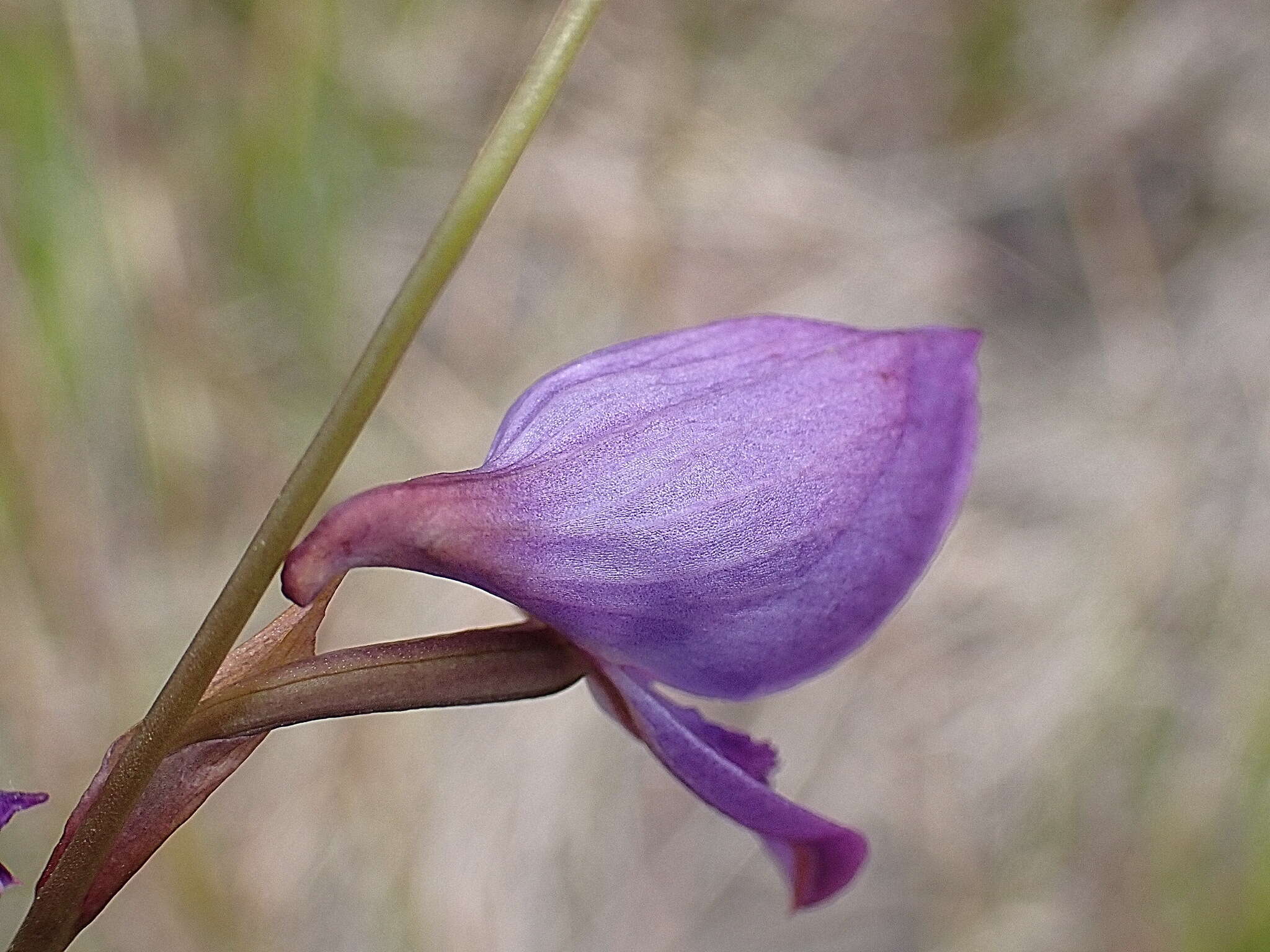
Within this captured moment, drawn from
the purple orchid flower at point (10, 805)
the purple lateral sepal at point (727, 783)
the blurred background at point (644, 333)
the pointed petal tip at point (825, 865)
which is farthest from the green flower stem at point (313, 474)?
the blurred background at point (644, 333)

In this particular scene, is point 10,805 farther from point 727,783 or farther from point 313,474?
point 727,783

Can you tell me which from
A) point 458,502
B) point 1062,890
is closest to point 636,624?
point 458,502

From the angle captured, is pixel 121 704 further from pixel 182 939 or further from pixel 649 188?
pixel 649 188

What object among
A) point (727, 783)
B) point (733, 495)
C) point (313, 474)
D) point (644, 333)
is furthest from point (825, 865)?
point (644, 333)

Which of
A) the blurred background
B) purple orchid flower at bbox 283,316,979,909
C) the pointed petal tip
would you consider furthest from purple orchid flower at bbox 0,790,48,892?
the blurred background

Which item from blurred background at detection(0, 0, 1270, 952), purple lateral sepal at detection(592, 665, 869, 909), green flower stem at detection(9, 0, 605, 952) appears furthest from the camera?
blurred background at detection(0, 0, 1270, 952)

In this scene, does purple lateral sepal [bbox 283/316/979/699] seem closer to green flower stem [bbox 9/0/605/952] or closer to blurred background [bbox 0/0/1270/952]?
green flower stem [bbox 9/0/605/952]
